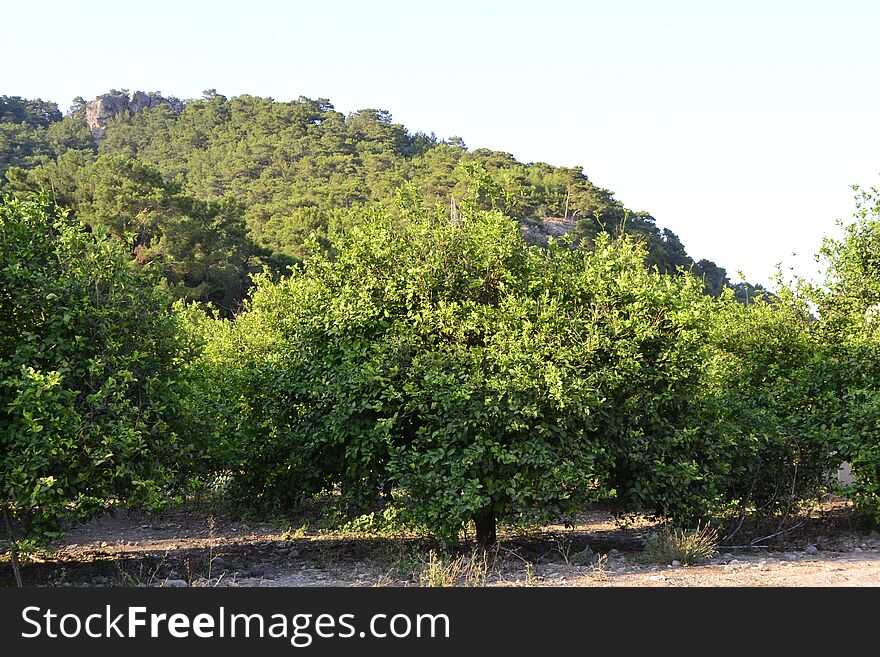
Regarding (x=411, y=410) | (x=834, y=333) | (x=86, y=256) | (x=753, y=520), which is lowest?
(x=753, y=520)

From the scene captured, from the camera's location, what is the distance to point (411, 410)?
902cm

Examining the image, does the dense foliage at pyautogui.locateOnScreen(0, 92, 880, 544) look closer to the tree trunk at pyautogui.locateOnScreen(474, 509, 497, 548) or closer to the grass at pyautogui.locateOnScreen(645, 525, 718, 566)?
the tree trunk at pyautogui.locateOnScreen(474, 509, 497, 548)

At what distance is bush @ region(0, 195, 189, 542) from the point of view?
7609 millimetres

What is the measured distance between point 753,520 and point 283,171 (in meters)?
64.3

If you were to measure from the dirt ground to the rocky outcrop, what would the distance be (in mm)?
95898

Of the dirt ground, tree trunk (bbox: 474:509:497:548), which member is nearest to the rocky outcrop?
the dirt ground

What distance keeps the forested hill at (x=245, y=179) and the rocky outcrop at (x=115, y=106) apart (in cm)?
18

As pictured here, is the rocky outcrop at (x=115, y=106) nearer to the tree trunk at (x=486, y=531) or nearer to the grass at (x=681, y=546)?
the tree trunk at (x=486, y=531)

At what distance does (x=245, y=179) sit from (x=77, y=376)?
65.8 metres

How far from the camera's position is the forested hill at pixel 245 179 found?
34.2 meters

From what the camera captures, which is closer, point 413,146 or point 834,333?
point 834,333

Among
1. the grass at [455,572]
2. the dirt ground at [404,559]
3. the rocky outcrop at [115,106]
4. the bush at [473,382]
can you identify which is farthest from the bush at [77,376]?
the rocky outcrop at [115,106]

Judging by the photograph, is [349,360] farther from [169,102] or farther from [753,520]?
[169,102]
